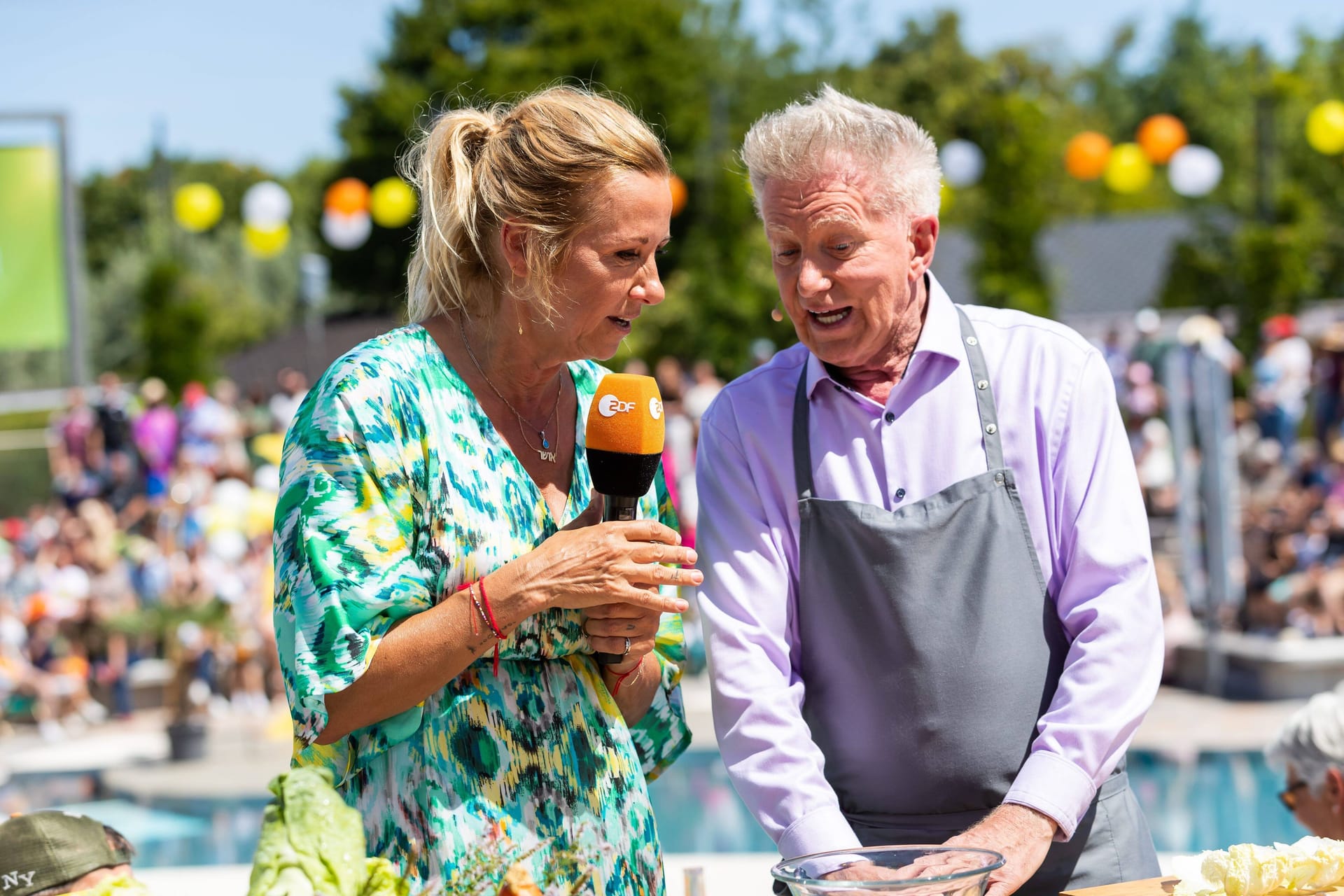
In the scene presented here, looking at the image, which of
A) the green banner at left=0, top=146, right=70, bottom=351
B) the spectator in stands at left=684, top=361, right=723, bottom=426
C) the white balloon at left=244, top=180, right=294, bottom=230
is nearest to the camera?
the spectator in stands at left=684, top=361, right=723, bottom=426

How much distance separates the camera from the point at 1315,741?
317 centimetres

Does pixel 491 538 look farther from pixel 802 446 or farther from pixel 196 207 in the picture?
pixel 196 207

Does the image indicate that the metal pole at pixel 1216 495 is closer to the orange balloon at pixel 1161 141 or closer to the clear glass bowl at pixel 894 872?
the orange balloon at pixel 1161 141

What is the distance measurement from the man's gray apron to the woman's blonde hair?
66 centimetres

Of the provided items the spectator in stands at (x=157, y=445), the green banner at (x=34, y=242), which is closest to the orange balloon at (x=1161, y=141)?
the spectator in stands at (x=157, y=445)

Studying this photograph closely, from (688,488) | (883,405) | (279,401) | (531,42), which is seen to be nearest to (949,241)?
(531,42)

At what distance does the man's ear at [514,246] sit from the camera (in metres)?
2.24

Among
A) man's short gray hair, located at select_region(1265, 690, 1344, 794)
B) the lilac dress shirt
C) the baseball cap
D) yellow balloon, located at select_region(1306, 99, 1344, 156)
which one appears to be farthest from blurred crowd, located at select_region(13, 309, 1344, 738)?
the lilac dress shirt

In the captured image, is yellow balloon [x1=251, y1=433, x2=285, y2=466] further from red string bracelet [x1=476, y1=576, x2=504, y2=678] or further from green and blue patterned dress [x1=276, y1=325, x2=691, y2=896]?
red string bracelet [x1=476, y1=576, x2=504, y2=678]

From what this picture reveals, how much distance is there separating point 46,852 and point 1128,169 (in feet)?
63.1

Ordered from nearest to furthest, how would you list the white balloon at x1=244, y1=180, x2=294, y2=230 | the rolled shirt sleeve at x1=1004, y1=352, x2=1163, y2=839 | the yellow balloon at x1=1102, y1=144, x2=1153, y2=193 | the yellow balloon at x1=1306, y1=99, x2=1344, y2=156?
the rolled shirt sleeve at x1=1004, y1=352, x2=1163, y2=839 → the yellow balloon at x1=1306, y1=99, x2=1344, y2=156 → the yellow balloon at x1=1102, y1=144, x2=1153, y2=193 → the white balloon at x1=244, y1=180, x2=294, y2=230

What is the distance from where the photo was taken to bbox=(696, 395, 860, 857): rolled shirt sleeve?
7.32ft

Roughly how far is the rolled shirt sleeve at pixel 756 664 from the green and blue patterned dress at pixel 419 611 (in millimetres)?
199

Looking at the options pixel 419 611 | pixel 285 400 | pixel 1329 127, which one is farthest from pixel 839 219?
pixel 1329 127
